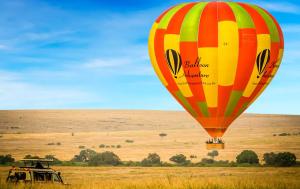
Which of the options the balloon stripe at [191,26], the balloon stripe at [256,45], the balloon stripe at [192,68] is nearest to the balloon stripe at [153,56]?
the balloon stripe at [192,68]

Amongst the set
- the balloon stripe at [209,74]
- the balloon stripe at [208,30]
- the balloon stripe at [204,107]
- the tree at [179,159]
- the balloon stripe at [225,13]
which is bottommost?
the tree at [179,159]

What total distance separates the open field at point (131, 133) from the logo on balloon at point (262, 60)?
36.1 m

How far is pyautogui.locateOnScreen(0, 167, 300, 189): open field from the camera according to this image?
3117 centimetres

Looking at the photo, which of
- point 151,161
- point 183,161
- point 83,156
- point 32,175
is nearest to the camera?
point 32,175

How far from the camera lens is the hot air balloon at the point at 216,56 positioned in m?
36.9

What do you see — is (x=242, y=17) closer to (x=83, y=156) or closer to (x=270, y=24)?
(x=270, y=24)

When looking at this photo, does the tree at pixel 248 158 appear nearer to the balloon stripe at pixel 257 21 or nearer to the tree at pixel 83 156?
the tree at pixel 83 156

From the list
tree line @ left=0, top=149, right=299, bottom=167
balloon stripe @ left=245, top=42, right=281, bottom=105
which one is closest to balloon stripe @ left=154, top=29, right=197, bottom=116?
balloon stripe @ left=245, top=42, right=281, bottom=105

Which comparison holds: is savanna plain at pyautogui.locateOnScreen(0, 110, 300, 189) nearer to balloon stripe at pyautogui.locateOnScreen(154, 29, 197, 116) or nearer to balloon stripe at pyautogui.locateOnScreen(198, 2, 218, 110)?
balloon stripe at pyautogui.locateOnScreen(154, 29, 197, 116)

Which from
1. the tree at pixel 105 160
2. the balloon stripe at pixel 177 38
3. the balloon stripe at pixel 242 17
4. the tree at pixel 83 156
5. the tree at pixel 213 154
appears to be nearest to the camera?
the balloon stripe at pixel 242 17

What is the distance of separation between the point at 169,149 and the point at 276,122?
57598 millimetres

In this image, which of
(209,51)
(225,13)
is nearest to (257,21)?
(225,13)

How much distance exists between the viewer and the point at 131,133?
12269cm

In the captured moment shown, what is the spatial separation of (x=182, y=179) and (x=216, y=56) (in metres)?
7.76
